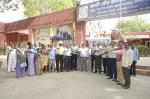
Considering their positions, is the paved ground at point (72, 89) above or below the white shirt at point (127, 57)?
below

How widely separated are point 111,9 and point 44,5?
20.4 m

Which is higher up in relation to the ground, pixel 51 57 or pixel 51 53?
pixel 51 53

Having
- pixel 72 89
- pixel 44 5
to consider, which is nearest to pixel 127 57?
pixel 72 89

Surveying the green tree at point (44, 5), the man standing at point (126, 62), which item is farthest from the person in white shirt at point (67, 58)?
the green tree at point (44, 5)

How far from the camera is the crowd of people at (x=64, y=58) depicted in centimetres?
1381

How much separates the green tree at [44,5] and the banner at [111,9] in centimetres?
1538

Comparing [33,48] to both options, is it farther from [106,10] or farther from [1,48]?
[1,48]

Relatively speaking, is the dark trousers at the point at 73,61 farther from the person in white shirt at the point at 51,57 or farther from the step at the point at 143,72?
the step at the point at 143,72

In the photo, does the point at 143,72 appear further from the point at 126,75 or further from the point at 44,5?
the point at 44,5

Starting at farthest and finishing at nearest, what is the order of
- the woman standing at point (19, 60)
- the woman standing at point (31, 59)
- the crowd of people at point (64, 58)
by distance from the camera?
1. the woman standing at point (31, 59)
2. the woman standing at point (19, 60)
3. the crowd of people at point (64, 58)

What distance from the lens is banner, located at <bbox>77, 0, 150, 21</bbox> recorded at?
17.0 m

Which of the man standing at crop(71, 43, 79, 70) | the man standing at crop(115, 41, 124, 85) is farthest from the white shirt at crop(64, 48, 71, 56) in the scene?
the man standing at crop(115, 41, 124, 85)

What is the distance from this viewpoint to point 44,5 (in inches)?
1499

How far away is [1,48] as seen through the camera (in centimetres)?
3772
